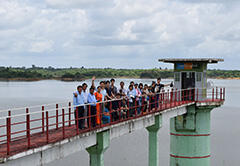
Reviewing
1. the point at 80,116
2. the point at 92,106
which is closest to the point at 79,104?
the point at 80,116

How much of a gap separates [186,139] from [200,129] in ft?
3.53

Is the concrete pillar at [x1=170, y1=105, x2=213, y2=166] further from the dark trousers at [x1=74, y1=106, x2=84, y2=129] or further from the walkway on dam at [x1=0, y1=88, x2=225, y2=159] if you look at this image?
the dark trousers at [x1=74, y1=106, x2=84, y2=129]

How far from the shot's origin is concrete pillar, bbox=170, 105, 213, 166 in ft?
71.9

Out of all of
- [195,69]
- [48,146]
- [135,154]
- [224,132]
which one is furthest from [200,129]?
[224,132]

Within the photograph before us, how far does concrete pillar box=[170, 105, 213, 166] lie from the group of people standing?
5.13 m

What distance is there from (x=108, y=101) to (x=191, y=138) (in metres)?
10.7

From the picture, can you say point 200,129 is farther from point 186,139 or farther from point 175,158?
point 175,158

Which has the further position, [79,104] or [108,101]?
[108,101]

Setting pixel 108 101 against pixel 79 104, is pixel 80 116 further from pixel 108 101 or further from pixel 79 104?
pixel 108 101

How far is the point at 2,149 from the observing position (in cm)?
976

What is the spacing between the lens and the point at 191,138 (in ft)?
72.1

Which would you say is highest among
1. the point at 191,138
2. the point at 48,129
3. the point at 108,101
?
the point at 108,101

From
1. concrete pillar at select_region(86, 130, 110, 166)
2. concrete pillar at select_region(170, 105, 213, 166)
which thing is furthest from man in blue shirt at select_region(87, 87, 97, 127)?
concrete pillar at select_region(170, 105, 213, 166)

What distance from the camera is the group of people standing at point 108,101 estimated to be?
39.3 feet
